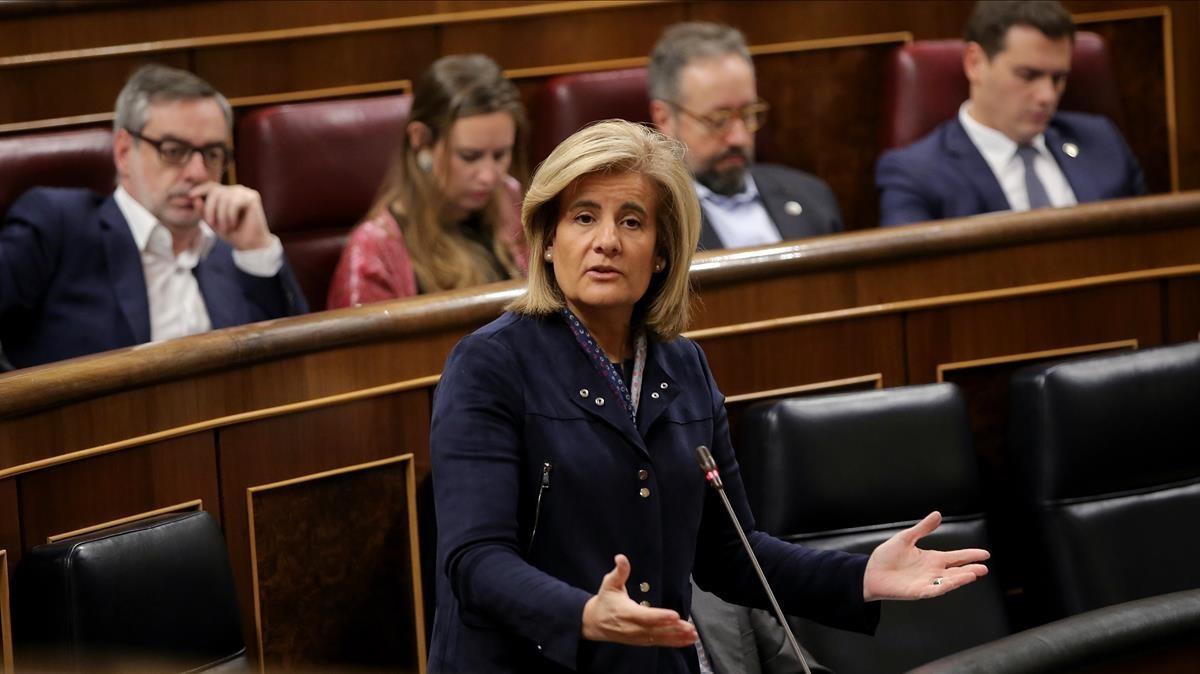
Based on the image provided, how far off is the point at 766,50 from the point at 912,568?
Result: 86 cm

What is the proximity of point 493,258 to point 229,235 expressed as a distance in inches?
7.7

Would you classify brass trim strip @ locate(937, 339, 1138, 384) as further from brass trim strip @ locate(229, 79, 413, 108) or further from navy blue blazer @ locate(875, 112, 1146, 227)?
brass trim strip @ locate(229, 79, 413, 108)

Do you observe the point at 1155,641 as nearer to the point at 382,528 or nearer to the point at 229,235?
the point at 382,528

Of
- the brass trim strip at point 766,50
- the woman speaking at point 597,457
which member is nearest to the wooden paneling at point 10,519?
the woman speaking at point 597,457

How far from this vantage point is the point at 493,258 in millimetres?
1173

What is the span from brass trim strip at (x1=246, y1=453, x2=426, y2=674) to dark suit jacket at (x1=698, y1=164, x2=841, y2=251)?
491mm

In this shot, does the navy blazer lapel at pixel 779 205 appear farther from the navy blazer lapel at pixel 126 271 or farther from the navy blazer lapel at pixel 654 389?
the navy blazer lapel at pixel 654 389

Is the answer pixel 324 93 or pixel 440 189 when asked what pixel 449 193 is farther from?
pixel 324 93

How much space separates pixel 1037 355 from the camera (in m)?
1.09

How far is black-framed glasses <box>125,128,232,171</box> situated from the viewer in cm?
108

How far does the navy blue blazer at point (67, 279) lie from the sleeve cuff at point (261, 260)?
69 millimetres

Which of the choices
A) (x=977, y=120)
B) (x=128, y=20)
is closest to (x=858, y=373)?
(x=977, y=120)

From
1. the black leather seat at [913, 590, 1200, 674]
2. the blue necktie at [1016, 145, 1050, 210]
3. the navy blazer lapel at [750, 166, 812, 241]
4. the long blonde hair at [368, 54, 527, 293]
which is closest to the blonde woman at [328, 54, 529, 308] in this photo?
the long blonde hair at [368, 54, 527, 293]

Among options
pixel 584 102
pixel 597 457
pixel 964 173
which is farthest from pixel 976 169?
pixel 597 457
